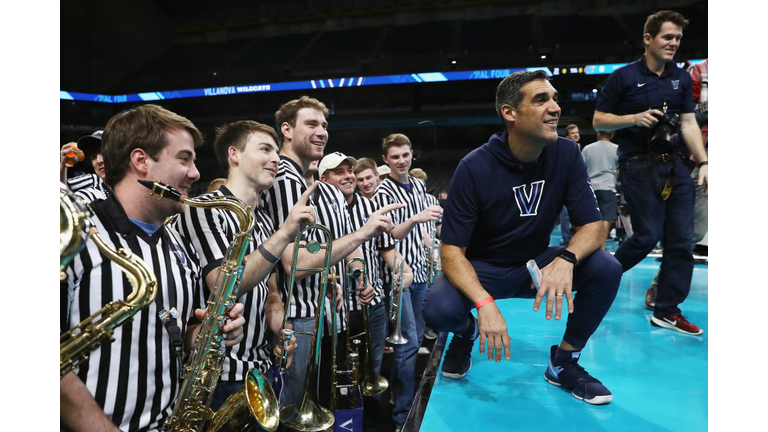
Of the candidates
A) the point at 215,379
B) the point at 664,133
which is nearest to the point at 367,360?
the point at 215,379

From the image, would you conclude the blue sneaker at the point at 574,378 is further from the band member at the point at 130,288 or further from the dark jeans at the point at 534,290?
the band member at the point at 130,288

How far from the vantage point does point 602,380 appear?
2.12 m

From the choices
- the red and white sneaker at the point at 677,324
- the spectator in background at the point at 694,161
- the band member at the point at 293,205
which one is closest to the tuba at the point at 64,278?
the band member at the point at 293,205

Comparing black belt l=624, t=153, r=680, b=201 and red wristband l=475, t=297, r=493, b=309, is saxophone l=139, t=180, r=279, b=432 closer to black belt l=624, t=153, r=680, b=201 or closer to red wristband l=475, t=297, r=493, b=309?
red wristband l=475, t=297, r=493, b=309

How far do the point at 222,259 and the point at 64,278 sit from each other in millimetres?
663

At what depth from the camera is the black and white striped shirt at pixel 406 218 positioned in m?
3.21

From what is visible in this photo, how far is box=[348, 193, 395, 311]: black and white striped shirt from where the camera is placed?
274 cm

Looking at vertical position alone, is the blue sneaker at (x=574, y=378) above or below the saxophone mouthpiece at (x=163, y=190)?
below

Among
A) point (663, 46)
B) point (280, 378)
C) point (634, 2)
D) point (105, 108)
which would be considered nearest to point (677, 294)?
point (663, 46)

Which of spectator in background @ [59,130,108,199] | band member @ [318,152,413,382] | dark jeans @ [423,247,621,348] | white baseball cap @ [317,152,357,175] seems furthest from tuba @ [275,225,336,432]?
spectator in background @ [59,130,108,199]

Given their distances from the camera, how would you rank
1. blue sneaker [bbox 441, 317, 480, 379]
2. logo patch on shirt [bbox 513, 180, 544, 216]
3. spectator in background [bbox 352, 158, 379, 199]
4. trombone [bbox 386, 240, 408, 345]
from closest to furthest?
1. logo patch on shirt [bbox 513, 180, 544, 216]
2. blue sneaker [bbox 441, 317, 480, 379]
3. trombone [bbox 386, 240, 408, 345]
4. spectator in background [bbox 352, 158, 379, 199]

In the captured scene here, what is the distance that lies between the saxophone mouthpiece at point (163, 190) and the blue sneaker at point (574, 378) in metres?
1.76

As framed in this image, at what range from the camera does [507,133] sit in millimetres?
2154

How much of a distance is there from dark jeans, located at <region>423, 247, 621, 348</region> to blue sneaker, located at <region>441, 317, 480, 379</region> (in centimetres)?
14
